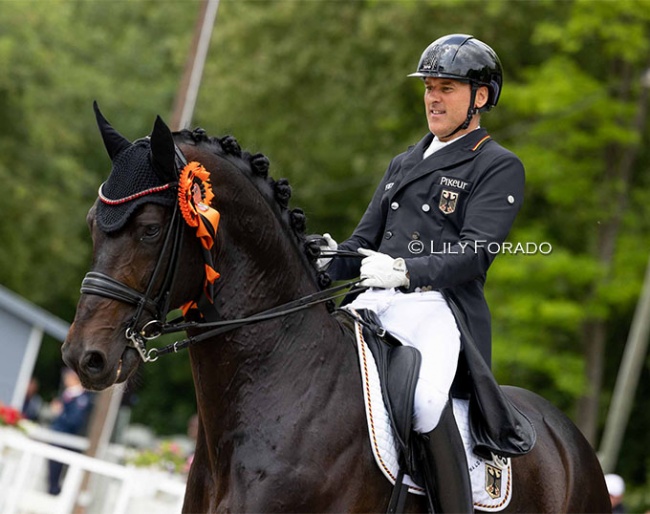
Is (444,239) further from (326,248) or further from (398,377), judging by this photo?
(398,377)

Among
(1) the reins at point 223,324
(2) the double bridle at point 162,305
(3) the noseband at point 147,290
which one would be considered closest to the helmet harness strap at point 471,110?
(1) the reins at point 223,324

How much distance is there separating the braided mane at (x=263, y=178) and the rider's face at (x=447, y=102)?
87 centimetres

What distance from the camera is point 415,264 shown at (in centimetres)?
539

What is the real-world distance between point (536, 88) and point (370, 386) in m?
A: 17.5

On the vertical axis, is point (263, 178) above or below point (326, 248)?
above

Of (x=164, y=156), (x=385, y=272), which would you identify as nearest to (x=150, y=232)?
(x=164, y=156)

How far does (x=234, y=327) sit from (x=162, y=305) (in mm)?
394

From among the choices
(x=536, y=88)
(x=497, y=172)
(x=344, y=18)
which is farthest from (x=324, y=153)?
(x=497, y=172)

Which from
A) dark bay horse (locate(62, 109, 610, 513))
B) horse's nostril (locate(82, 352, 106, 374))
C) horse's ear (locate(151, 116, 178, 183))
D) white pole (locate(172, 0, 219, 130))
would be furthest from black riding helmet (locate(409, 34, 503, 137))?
white pole (locate(172, 0, 219, 130))

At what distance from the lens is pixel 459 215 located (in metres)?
5.78

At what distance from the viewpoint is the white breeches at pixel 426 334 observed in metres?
5.38

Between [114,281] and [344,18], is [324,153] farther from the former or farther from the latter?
[114,281]

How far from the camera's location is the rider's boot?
17.8ft

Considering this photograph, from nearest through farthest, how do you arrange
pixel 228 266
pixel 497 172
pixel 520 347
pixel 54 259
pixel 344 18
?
1. pixel 228 266
2. pixel 497 172
3. pixel 520 347
4. pixel 344 18
5. pixel 54 259
